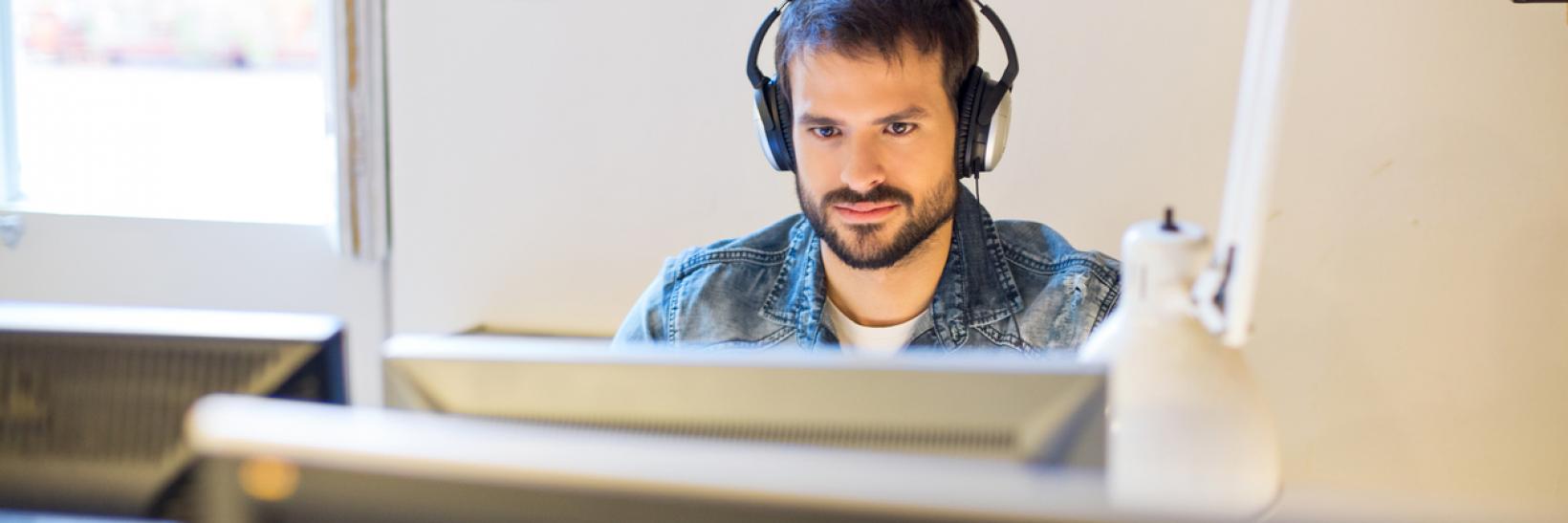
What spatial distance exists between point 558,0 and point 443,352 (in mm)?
1437

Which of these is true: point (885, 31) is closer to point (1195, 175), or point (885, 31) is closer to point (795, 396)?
point (1195, 175)

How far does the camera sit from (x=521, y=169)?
2105mm

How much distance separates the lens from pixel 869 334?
1.59 m

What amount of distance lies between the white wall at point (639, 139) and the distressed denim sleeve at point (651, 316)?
0.40 meters

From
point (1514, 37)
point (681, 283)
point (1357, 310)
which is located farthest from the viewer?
point (1357, 310)

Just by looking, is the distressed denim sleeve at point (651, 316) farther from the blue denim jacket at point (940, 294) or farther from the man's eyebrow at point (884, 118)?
the man's eyebrow at point (884, 118)

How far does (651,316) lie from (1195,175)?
923 millimetres

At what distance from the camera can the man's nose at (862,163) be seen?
157 cm

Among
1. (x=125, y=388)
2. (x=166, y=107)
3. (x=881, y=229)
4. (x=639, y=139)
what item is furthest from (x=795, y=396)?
(x=166, y=107)

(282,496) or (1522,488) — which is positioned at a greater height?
(282,496)

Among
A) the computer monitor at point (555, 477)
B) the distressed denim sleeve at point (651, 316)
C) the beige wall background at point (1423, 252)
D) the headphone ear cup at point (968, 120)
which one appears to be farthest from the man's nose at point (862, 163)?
the computer monitor at point (555, 477)

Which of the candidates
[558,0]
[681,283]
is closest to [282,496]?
[681,283]

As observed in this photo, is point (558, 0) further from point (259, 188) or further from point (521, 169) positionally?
point (259, 188)

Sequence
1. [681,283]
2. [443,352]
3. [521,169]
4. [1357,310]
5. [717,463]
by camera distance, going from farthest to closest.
→ [521,169]
[1357,310]
[681,283]
[443,352]
[717,463]
